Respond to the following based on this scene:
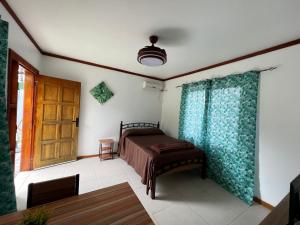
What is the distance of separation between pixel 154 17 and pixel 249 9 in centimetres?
99

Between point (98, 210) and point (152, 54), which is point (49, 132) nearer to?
point (152, 54)

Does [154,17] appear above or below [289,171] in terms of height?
above

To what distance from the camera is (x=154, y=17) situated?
5.74 ft

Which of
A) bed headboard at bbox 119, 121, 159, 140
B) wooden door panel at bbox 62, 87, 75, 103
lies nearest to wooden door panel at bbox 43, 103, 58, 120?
wooden door panel at bbox 62, 87, 75, 103

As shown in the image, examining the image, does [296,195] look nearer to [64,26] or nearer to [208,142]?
[208,142]

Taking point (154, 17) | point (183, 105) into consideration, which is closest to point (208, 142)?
point (183, 105)

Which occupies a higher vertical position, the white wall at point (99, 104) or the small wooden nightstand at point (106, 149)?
the white wall at point (99, 104)

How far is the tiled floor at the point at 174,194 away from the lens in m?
2.01

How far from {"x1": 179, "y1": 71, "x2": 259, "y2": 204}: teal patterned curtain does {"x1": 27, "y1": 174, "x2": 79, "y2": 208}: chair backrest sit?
2509mm

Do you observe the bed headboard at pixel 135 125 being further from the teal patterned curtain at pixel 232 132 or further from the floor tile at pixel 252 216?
the floor tile at pixel 252 216

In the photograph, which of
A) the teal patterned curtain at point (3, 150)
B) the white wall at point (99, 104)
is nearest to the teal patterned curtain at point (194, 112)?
the white wall at point (99, 104)

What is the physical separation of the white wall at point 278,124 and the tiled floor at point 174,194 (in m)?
0.44

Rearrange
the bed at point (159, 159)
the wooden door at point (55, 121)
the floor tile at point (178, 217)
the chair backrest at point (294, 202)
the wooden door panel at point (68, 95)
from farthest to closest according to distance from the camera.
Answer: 1. the wooden door panel at point (68, 95)
2. the wooden door at point (55, 121)
3. the bed at point (159, 159)
4. the floor tile at point (178, 217)
5. the chair backrest at point (294, 202)

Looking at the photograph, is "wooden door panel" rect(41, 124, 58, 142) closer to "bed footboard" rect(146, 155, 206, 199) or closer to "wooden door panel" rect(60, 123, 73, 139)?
"wooden door panel" rect(60, 123, 73, 139)
